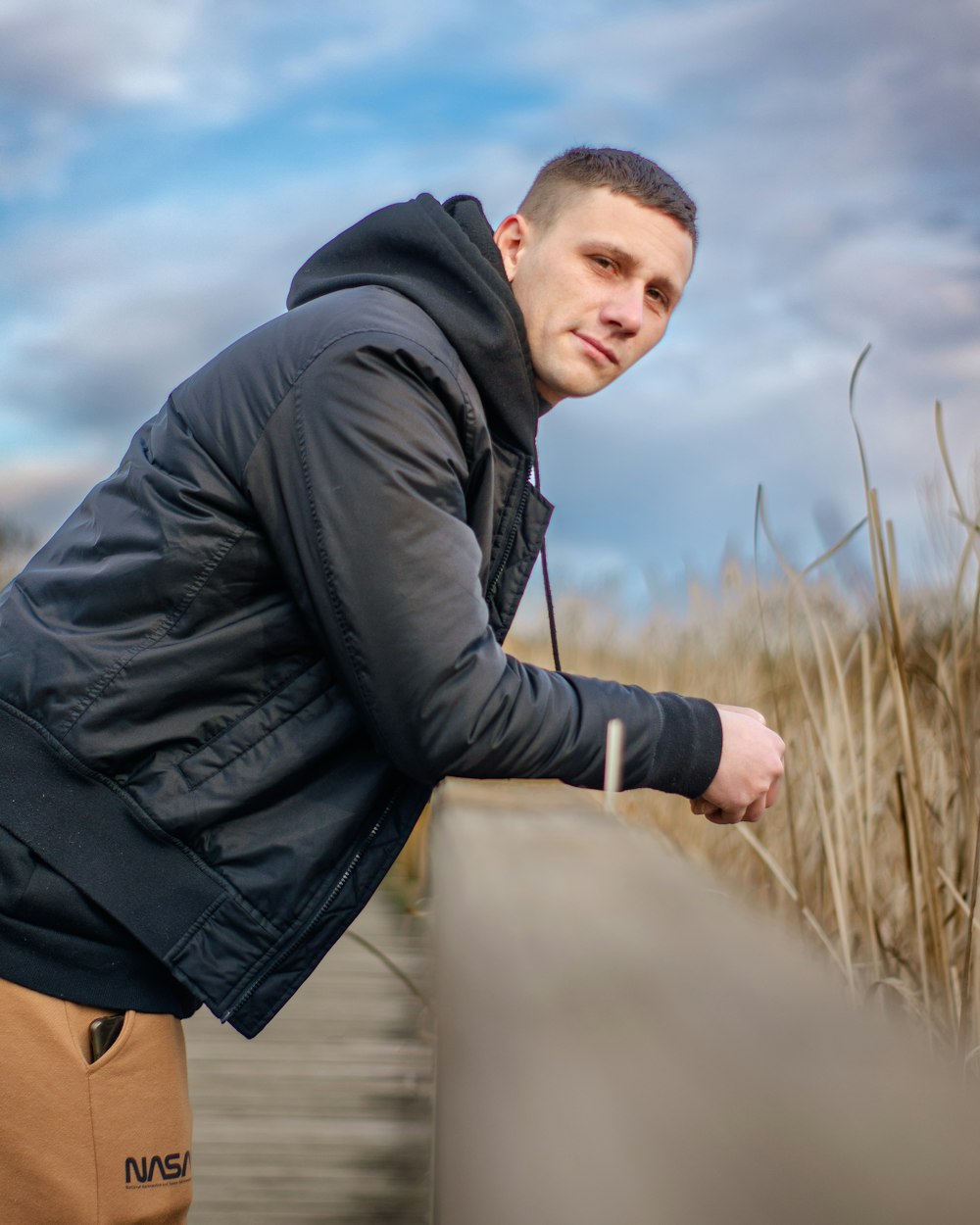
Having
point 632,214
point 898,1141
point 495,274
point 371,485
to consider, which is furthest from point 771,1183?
point 632,214

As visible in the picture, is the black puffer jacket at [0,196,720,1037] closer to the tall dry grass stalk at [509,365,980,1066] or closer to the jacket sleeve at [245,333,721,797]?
the jacket sleeve at [245,333,721,797]

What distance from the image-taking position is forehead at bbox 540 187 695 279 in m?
1.77

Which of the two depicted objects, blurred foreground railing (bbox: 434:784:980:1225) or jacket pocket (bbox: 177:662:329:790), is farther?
jacket pocket (bbox: 177:662:329:790)

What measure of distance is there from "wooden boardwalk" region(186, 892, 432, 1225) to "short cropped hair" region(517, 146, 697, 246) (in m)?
1.33

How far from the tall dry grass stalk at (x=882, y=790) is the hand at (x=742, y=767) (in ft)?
0.38

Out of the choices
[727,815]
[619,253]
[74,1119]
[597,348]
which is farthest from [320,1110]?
[619,253]

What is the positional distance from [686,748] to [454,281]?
61 centimetres

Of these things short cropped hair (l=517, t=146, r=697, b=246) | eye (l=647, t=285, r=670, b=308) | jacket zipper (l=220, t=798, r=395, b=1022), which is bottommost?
jacket zipper (l=220, t=798, r=395, b=1022)

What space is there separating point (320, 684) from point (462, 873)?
249 millimetres

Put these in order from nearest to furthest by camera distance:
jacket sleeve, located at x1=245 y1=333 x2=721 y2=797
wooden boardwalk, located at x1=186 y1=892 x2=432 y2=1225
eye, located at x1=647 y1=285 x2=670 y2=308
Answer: jacket sleeve, located at x1=245 y1=333 x2=721 y2=797 < eye, located at x1=647 y1=285 x2=670 y2=308 < wooden boardwalk, located at x1=186 y1=892 x2=432 y2=1225

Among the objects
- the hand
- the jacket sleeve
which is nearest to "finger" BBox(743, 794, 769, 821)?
the hand

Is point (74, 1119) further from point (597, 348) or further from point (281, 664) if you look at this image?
point (597, 348)

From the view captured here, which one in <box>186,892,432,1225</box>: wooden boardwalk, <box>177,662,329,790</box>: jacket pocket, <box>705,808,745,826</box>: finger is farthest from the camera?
<box>186,892,432,1225</box>: wooden boardwalk

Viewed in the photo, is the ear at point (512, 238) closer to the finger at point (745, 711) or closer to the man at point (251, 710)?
the man at point (251, 710)
